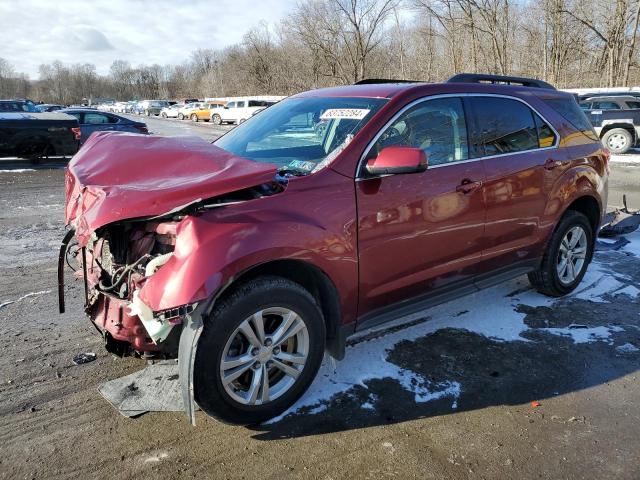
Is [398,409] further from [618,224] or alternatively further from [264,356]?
[618,224]

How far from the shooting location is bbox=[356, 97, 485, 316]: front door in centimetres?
308

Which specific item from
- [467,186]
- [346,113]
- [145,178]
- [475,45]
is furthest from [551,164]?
[475,45]

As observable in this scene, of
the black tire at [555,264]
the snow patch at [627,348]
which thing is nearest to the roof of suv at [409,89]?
the black tire at [555,264]

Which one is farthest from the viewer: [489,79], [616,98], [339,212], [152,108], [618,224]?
[152,108]

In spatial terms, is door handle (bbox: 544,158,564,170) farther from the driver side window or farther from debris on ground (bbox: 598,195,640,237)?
debris on ground (bbox: 598,195,640,237)

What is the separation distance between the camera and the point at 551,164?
421cm

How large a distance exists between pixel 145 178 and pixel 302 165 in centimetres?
96

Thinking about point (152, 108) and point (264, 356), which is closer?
point (264, 356)

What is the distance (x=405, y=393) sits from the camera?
3.14m

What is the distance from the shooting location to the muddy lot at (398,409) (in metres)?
2.55

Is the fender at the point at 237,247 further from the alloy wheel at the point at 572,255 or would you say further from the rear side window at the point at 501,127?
the alloy wheel at the point at 572,255

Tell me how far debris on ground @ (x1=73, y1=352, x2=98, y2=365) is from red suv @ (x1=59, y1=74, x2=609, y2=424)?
1.96 feet

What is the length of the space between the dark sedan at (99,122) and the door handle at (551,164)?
546 inches

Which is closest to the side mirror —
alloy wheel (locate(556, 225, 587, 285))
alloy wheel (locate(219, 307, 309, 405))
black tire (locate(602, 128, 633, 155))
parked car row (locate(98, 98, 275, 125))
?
alloy wheel (locate(219, 307, 309, 405))
